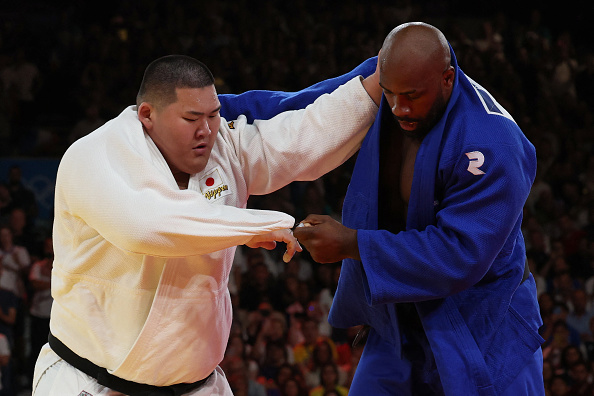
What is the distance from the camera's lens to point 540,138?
8.27m

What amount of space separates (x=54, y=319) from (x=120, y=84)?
5.77m

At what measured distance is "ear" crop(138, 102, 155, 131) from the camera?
259cm

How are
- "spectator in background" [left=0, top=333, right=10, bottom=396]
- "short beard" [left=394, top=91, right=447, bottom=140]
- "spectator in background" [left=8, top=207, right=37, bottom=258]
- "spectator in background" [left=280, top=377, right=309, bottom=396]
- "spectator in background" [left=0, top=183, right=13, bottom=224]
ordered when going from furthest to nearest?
"spectator in background" [left=0, top=183, right=13, bottom=224], "spectator in background" [left=8, top=207, right=37, bottom=258], "spectator in background" [left=280, top=377, right=309, bottom=396], "spectator in background" [left=0, top=333, right=10, bottom=396], "short beard" [left=394, top=91, right=447, bottom=140]

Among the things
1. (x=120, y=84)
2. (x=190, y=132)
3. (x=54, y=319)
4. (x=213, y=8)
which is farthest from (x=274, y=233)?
(x=213, y=8)

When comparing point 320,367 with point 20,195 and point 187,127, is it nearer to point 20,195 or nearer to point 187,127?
point 20,195

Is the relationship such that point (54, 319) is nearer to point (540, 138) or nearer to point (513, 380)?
point (513, 380)

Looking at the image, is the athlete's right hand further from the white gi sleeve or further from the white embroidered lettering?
the white embroidered lettering

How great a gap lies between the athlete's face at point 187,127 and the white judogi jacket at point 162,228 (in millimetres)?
50

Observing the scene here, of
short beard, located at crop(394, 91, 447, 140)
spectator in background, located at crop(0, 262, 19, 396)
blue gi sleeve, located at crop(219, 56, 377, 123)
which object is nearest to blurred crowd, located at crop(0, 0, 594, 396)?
spectator in background, located at crop(0, 262, 19, 396)

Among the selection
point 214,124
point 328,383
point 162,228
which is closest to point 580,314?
point 328,383

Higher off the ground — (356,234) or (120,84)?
(356,234)

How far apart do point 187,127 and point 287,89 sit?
5.96 m

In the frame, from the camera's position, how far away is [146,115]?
261 centimetres

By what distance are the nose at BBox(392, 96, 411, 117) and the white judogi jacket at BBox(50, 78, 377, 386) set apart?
321mm
